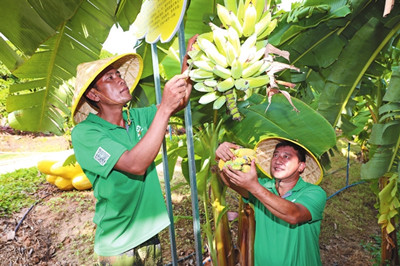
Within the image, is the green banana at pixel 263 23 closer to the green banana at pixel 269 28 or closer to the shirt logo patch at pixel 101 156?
the green banana at pixel 269 28

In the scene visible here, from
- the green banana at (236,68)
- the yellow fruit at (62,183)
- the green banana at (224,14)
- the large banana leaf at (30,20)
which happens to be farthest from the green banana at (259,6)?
the yellow fruit at (62,183)

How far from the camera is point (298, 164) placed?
44.7 inches

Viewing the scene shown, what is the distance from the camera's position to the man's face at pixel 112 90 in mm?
1115

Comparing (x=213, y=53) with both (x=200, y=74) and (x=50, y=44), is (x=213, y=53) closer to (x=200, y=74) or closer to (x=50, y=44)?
(x=200, y=74)

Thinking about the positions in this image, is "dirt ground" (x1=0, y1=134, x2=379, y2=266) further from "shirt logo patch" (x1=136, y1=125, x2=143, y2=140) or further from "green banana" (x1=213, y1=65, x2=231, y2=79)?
"green banana" (x1=213, y1=65, x2=231, y2=79)

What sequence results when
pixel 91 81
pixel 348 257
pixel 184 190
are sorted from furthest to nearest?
pixel 184 190 < pixel 348 257 < pixel 91 81

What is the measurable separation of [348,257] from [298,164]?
2.20 metres

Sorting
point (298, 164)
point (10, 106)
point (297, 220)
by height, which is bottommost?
point (297, 220)

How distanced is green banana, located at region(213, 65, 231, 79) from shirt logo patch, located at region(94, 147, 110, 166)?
1.57ft

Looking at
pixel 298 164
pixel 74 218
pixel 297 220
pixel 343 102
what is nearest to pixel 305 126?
pixel 298 164

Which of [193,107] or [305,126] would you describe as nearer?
[305,126]

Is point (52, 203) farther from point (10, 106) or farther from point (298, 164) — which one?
point (298, 164)

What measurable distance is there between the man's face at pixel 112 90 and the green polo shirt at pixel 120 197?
0.09 meters

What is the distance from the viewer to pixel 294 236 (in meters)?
1.05
